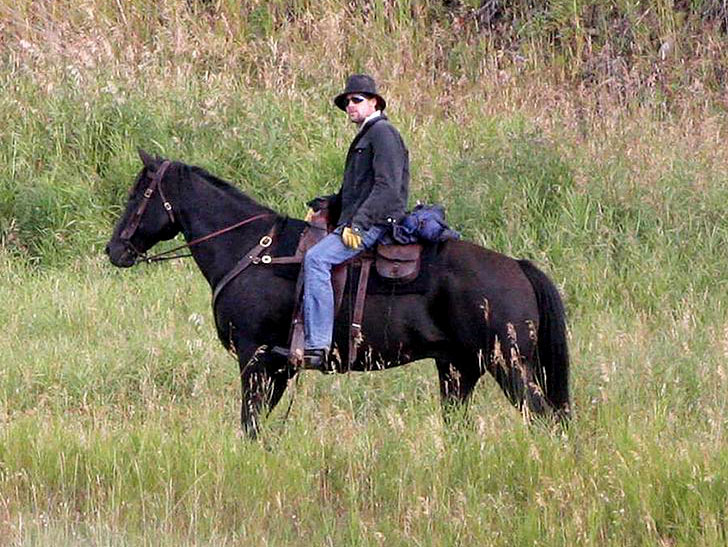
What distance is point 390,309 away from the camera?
794 centimetres

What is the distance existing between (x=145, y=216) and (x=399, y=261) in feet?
5.32

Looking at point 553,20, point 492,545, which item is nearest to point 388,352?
point 492,545

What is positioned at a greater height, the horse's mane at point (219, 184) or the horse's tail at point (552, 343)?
the horse's mane at point (219, 184)

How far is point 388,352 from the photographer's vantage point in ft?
26.3

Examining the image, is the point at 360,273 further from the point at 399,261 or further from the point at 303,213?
the point at 303,213

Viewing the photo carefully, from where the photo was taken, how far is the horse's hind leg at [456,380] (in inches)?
316

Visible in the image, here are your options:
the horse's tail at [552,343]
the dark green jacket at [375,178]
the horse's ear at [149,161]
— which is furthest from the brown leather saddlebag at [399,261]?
the horse's ear at [149,161]

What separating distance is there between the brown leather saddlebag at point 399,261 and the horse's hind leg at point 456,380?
60 cm

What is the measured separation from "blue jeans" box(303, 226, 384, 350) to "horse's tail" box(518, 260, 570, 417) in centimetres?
99

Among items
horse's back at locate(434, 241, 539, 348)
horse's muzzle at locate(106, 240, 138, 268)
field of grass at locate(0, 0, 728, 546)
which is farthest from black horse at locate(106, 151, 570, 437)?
field of grass at locate(0, 0, 728, 546)

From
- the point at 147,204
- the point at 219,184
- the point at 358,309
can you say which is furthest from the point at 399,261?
the point at 147,204

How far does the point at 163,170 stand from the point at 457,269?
1.88 metres

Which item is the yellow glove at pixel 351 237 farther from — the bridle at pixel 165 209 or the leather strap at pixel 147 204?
the leather strap at pixel 147 204

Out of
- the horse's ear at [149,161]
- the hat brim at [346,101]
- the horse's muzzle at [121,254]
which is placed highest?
the hat brim at [346,101]
